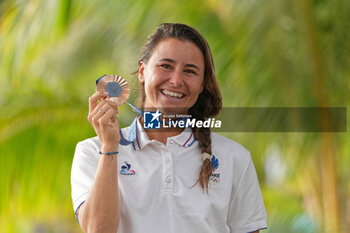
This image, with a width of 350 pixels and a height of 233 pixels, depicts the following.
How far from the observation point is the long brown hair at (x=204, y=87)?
183 cm

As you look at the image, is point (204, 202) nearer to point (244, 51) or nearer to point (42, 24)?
point (244, 51)

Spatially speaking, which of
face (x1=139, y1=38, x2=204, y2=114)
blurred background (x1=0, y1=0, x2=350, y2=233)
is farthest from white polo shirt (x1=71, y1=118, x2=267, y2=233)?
blurred background (x1=0, y1=0, x2=350, y2=233)

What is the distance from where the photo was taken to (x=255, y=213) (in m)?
1.89

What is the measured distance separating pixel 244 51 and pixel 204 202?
95.6 inches

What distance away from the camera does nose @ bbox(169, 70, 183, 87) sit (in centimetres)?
179

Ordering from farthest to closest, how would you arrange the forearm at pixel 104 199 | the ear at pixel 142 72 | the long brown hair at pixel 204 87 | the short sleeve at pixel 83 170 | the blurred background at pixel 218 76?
1. the blurred background at pixel 218 76
2. the ear at pixel 142 72
3. the long brown hair at pixel 204 87
4. the short sleeve at pixel 83 170
5. the forearm at pixel 104 199

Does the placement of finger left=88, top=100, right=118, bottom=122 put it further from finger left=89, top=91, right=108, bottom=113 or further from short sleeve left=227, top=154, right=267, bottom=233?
short sleeve left=227, top=154, right=267, bottom=233

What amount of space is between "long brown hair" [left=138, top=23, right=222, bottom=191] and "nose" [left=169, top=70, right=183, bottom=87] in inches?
5.3

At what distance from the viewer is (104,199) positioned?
160 centimetres

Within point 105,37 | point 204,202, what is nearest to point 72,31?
point 105,37

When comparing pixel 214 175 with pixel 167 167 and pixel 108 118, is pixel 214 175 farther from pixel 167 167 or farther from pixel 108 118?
pixel 108 118
